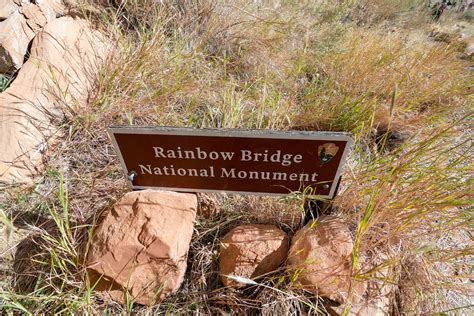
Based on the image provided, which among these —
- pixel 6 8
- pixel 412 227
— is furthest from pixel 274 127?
pixel 6 8

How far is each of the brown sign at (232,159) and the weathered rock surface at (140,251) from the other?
127 mm

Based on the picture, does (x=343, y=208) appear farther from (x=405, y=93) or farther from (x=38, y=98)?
(x=38, y=98)

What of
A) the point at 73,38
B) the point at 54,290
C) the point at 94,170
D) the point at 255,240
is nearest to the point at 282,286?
the point at 255,240

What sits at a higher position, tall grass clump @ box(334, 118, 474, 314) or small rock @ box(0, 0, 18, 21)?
small rock @ box(0, 0, 18, 21)

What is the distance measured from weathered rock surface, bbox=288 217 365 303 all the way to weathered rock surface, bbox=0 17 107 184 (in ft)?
5.19

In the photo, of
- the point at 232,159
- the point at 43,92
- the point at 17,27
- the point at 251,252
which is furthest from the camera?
the point at 17,27

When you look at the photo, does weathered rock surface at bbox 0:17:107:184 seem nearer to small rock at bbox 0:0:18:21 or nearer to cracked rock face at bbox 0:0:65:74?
cracked rock face at bbox 0:0:65:74

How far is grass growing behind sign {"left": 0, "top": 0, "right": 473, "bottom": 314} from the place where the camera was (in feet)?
3.75

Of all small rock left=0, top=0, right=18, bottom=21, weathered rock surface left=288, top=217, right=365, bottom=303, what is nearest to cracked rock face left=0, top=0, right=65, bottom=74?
small rock left=0, top=0, right=18, bottom=21

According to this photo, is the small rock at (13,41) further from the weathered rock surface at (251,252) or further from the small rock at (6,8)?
the weathered rock surface at (251,252)

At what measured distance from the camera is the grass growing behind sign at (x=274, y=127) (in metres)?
1.14

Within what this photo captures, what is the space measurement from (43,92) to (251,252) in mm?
1673

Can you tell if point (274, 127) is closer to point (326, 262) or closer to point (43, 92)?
point (326, 262)

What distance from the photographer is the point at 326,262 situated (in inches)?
42.5
